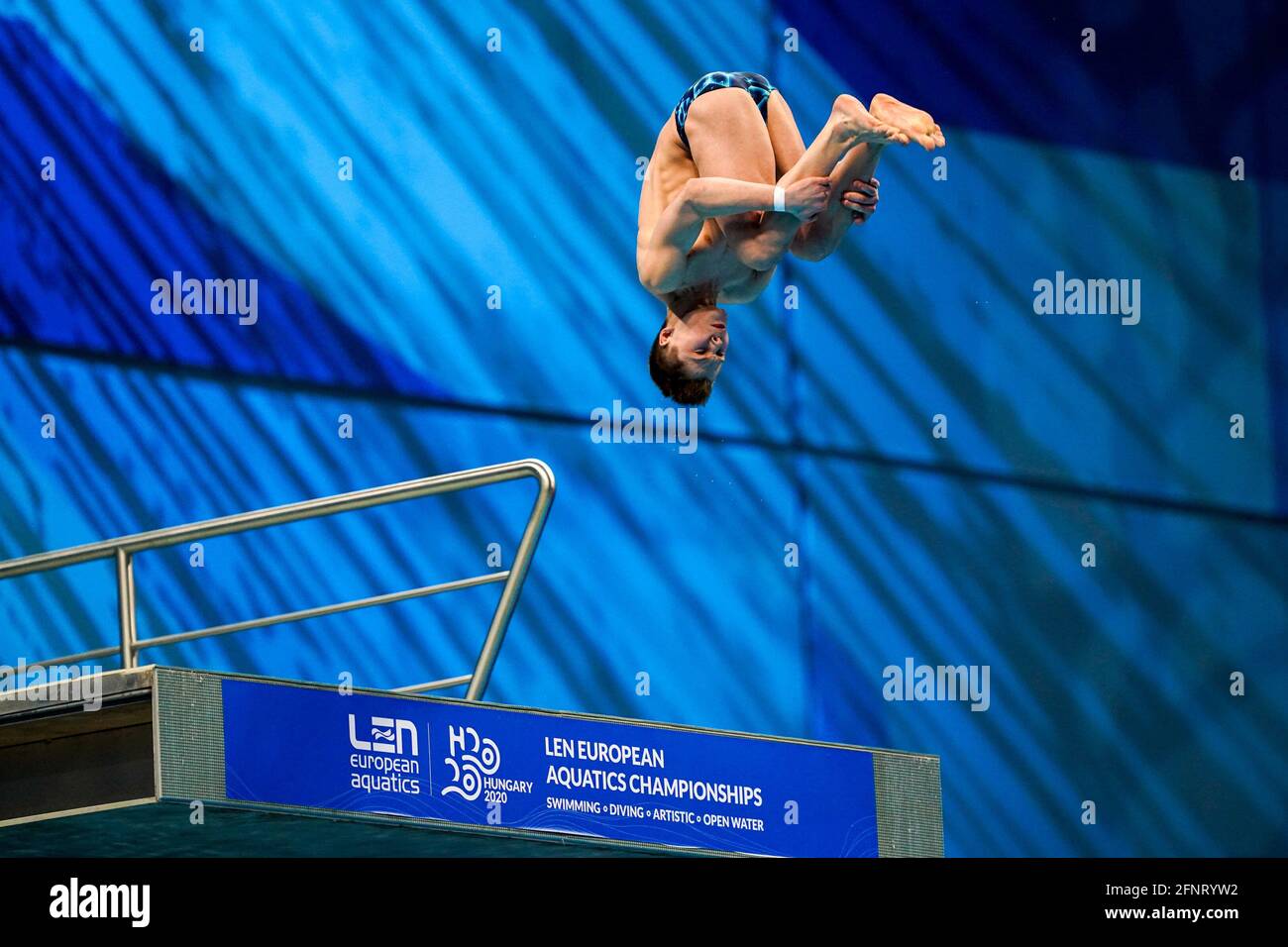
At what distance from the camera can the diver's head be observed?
29.2ft

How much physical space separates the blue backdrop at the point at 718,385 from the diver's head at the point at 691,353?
5267mm

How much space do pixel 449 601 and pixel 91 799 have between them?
598cm

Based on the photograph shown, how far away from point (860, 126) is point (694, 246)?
139 cm

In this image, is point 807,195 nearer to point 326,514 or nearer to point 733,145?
point 733,145

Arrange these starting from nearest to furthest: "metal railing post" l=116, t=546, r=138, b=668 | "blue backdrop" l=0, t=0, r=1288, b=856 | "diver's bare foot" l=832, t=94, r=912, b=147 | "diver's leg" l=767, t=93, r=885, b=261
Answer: "diver's bare foot" l=832, t=94, r=912, b=147 → "diver's leg" l=767, t=93, r=885, b=261 → "metal railing post" l=116, t=546, r=138, b=668 → "blue backdrop" l=0, t=0, r=1288, b=856

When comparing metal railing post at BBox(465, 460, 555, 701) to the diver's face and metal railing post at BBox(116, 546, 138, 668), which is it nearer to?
the diver's face

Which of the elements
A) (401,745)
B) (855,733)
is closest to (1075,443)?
(855,733)

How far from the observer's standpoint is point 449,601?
14.0 m

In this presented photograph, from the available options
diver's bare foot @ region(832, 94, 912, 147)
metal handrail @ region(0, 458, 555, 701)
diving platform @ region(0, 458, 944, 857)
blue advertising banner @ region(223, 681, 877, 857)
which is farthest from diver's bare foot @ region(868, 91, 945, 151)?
blue advertising banner @ region(223, 681, 877, 857)

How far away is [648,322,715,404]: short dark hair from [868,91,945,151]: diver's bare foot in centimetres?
174

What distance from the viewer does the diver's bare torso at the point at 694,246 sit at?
8750 millimetres

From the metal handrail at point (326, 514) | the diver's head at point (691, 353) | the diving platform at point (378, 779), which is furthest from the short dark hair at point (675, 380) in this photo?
the diving platform at point (378, 779)

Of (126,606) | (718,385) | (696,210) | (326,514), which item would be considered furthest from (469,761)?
(718,385)

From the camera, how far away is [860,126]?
7449 mm
